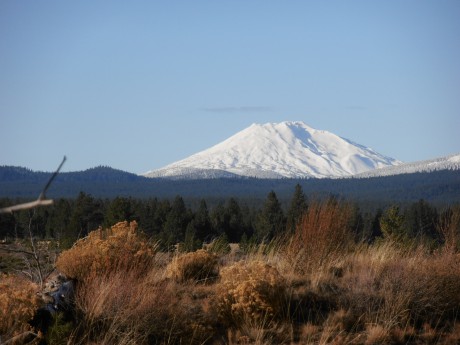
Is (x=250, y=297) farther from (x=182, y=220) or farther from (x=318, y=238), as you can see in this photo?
(x=182, y=220)

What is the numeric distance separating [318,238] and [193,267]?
2.07 meters

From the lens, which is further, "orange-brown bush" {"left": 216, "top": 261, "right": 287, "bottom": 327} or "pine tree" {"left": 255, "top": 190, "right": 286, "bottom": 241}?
"pine tree" {"left": 255, "top": 190, "right": 286, "bottom": 241}

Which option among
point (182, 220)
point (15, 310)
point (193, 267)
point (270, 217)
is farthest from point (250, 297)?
point (270, 217)

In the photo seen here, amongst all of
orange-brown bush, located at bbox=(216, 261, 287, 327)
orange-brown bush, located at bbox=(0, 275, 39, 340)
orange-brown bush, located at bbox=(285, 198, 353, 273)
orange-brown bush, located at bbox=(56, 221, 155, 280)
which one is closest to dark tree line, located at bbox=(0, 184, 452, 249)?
orange-brown bush, located at bbox=(285, 198, 353, 273)

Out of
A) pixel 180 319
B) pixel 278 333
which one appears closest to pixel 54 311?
pixel 180 319

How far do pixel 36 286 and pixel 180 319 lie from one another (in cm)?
171

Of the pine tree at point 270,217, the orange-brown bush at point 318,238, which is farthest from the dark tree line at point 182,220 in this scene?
the orange-brown bush at point 318,238

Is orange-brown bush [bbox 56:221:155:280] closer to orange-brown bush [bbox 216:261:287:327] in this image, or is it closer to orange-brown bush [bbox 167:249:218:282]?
orange-brown bush [bbox 167:249:218:282]

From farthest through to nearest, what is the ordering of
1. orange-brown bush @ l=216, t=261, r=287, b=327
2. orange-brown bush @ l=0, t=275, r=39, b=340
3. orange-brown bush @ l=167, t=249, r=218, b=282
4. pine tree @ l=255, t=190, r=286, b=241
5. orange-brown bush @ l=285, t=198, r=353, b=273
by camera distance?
pine tree @ l=255, t=190, r=286, b=241 → orange-brown bush @ l=285, t=198, r=353, b=273 → orange-brown bush @ l=167, t=249, r=218, b=282 → orange-brown bush @ l=216, t=261, r=287, b=327 → orange-brown bush @ l=0, t=275, r=39, b=340

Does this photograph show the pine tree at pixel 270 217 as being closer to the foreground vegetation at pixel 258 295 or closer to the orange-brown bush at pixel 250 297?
the foreground vegetation at pixel 258 295

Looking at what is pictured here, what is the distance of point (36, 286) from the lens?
745 centimetres

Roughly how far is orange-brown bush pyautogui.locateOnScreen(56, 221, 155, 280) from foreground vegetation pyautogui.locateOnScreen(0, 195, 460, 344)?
2 centimetres

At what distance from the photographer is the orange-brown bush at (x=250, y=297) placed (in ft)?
26.9

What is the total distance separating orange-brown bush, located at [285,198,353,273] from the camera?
34.0 feet
